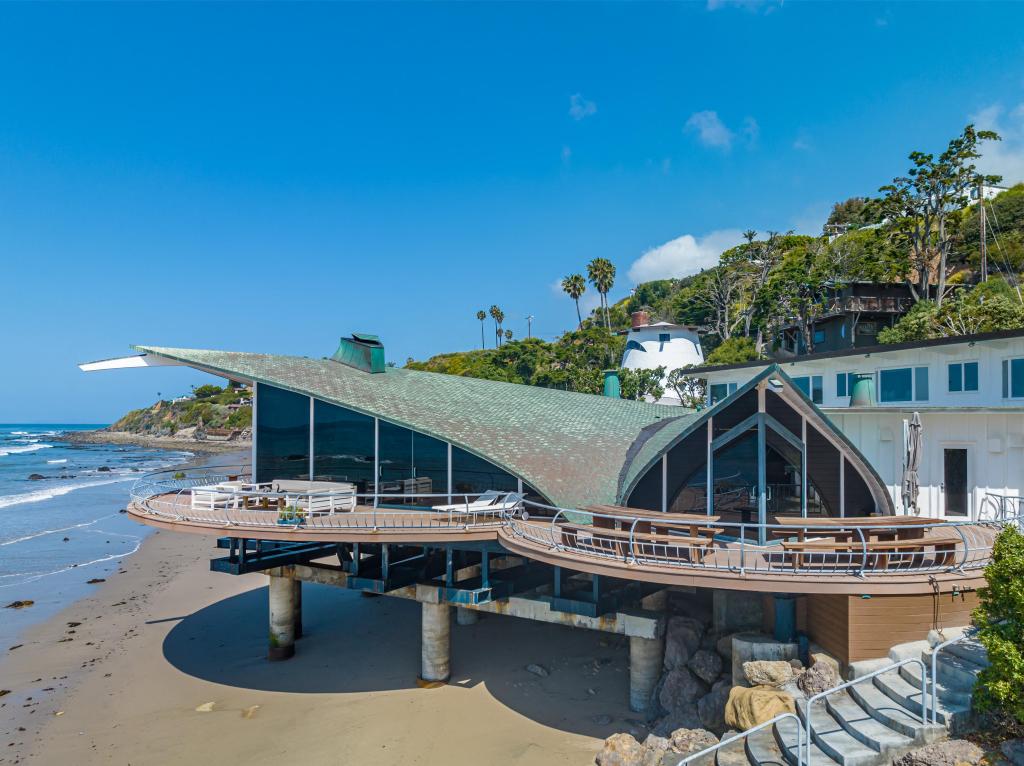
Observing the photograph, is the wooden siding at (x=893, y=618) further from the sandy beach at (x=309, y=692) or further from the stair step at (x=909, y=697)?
the sandy beach at (x=309, y=692)

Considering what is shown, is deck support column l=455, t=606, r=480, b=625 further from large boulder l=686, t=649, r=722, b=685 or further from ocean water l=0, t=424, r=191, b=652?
ocean water l=0, t=424, r=191, b=652

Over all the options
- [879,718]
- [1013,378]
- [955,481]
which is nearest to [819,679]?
[879,718]

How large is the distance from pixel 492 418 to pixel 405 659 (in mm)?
6876

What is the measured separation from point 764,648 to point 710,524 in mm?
2545

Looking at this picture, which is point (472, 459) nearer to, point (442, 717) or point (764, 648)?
point (442, 717)

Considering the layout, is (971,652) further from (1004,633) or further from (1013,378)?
(1013,378)

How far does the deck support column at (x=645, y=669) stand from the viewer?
1336cm

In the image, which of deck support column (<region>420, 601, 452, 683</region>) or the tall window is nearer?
deck support column (<region>420, 601, 452, 683</region>)

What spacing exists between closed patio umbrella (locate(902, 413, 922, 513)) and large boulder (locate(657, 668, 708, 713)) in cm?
658

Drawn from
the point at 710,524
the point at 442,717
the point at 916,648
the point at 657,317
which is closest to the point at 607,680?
the point at 442,717

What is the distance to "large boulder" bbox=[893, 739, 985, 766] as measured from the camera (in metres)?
7.59

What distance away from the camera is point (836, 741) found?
862 cm

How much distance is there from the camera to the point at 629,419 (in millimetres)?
21047

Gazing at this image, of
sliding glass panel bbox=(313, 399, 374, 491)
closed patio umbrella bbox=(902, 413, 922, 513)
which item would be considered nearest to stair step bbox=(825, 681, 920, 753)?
closed patio umbrella bbox=(902, 413, 922, 513)
